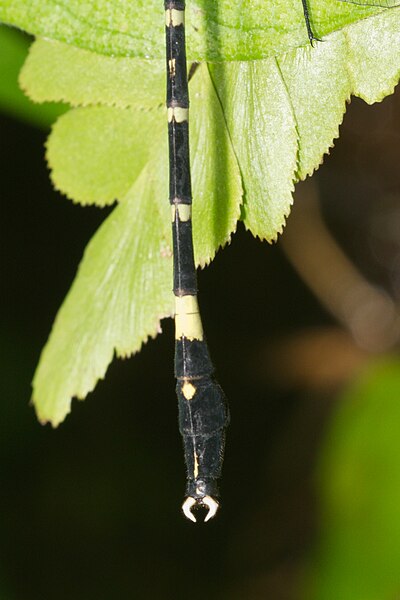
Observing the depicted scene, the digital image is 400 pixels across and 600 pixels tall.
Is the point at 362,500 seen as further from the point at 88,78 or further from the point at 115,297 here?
the point at 88,78

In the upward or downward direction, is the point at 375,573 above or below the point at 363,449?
below

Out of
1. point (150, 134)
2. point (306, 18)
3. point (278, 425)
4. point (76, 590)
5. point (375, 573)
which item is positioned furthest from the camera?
point (278, 425)

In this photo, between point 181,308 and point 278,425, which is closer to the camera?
point 181,308

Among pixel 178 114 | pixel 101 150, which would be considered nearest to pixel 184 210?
pixel 178 114

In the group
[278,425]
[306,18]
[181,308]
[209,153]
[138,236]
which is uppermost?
[306,18]

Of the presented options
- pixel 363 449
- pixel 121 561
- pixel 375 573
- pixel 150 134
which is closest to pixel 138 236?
pixel 150 134

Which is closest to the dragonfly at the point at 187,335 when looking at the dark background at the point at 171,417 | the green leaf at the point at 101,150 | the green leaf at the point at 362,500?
the green leaf at the point at 101,150

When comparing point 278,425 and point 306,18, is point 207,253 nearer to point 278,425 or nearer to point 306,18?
point 306,18

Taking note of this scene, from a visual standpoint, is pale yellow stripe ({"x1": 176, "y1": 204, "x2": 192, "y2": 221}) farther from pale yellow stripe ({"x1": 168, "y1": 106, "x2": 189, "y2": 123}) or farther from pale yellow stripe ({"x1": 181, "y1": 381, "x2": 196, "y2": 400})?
pale yellow stripe ({"x1": 181, "y1": 381, "x2": 196, "y2": 400})
